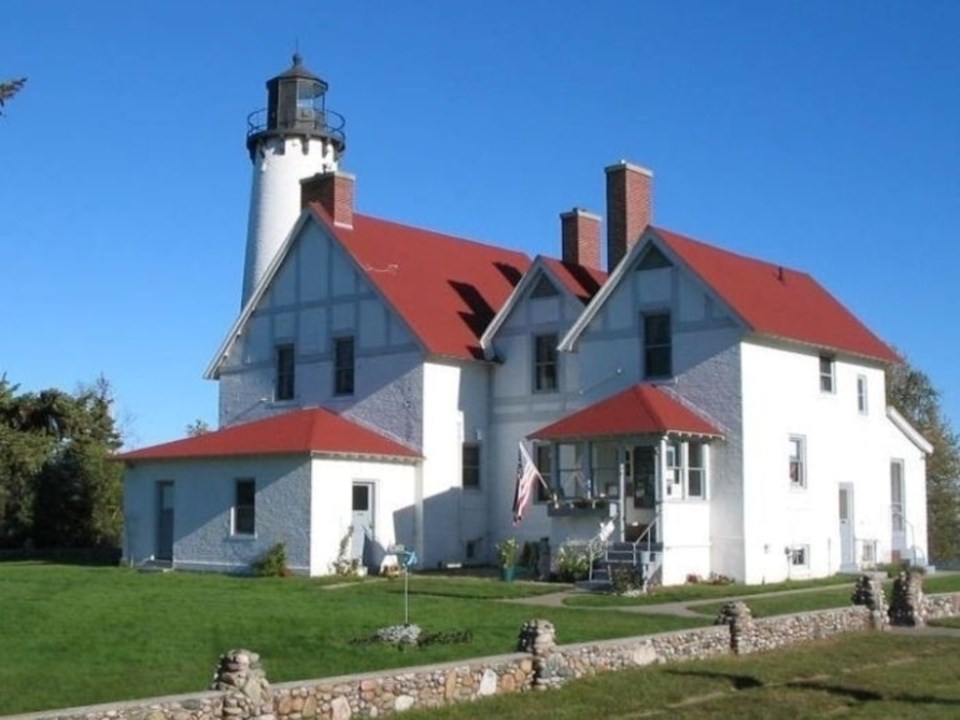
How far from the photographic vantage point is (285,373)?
3712 cm

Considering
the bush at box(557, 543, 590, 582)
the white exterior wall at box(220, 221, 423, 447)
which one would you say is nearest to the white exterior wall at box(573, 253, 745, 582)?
the bush at box(557, 543, 590, 582)

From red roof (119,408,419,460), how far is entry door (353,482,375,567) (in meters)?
1.07

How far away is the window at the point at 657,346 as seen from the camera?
31297mm

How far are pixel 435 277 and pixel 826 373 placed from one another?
10973 millimetres

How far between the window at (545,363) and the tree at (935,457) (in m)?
22.6

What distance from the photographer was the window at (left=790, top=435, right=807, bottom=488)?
3161cm

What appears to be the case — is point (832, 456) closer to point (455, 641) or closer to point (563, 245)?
point (563, 245)

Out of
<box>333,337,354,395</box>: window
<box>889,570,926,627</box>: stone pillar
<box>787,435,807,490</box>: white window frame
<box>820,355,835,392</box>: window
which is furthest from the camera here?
<box>333,337,354,395</box>: window

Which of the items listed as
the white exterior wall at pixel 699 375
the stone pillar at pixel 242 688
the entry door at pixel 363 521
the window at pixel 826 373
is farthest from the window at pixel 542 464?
the stone pillar at pixel 242 688

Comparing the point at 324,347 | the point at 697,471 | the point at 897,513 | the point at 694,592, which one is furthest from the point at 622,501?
the point at 897,513

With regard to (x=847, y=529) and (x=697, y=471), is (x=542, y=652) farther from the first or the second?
(x=847, y=529)

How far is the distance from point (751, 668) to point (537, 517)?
16812 millimetres

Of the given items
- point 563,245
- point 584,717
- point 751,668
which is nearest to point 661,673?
point 751,668

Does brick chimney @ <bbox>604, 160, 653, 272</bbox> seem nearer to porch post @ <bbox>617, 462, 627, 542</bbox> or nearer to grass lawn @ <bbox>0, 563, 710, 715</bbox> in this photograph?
porch post @ <bbox>617, 462, 627, 542</bbox>
